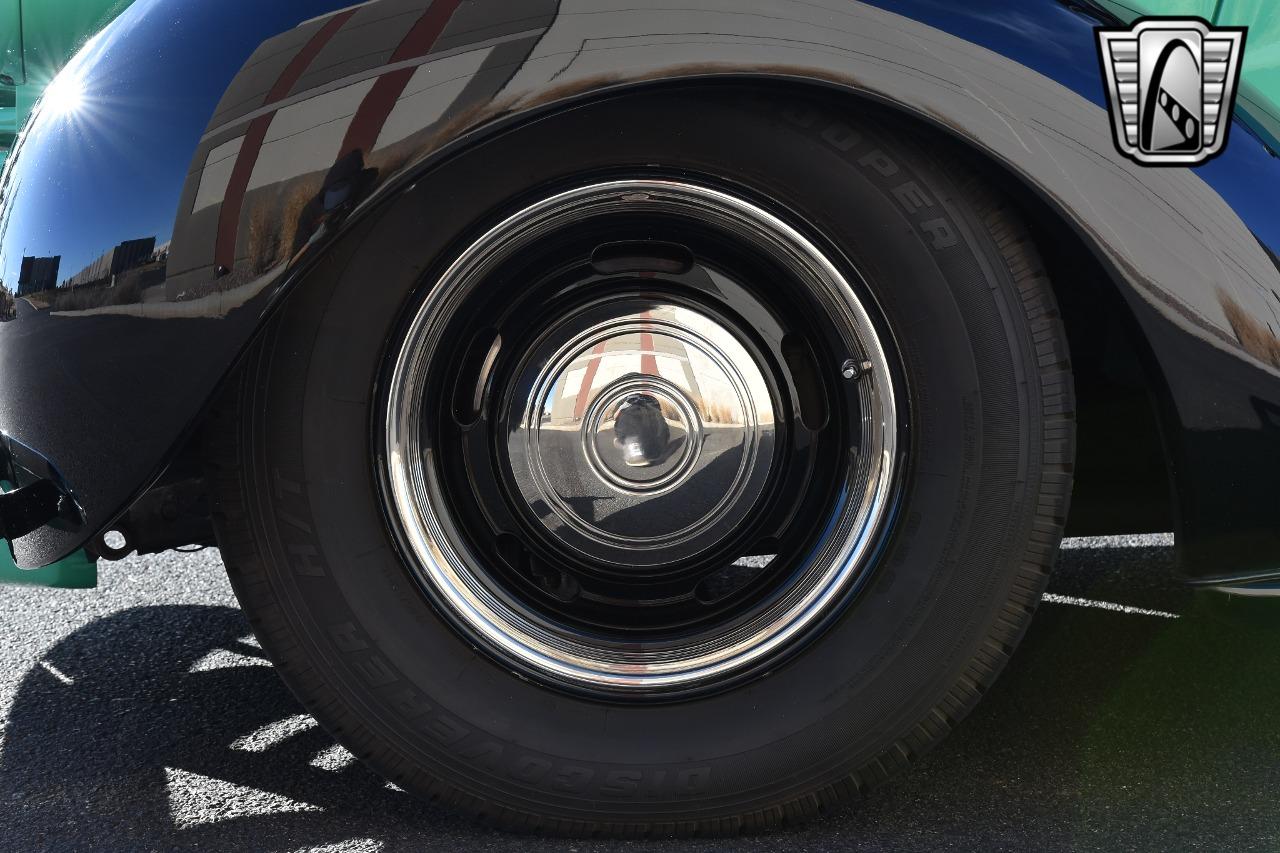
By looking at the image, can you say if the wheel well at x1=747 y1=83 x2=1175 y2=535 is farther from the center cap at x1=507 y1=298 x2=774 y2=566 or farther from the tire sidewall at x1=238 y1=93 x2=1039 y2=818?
the center cap at x1=507 y1=298 x2=774 y2=566

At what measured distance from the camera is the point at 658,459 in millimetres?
1478

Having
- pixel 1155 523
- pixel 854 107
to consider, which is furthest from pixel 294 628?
pixel 1155 523

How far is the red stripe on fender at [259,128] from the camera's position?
1.26m

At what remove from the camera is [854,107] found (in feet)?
4.36

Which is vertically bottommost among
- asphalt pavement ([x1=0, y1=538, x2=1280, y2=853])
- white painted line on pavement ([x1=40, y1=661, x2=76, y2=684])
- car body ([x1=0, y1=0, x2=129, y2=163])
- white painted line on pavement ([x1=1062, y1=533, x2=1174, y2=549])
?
white painted line on pavement ([x1=1062, y1=533, x2=1174, y2=549])

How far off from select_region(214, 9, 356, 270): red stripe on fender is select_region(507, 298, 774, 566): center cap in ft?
1.37

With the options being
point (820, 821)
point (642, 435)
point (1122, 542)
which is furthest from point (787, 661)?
point (1122, 542)

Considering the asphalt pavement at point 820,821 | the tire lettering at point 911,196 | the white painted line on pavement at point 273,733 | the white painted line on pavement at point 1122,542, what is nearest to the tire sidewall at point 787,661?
the tire lettering at point 911,196

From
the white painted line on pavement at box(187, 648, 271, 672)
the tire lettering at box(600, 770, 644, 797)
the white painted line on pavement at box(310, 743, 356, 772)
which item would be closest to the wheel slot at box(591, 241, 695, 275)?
the tire lettering at box(600, 770, 644, 797)

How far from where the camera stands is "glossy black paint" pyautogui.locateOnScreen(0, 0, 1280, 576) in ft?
4.10

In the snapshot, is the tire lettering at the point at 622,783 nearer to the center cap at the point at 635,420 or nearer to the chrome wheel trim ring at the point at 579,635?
the chrome wheel trim ring at the point at 579,635

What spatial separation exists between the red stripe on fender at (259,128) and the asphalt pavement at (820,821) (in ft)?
2.61

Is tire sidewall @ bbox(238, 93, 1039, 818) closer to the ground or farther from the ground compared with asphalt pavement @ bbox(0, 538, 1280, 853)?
farther from the ground

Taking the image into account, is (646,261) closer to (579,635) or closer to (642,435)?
(642,435)
